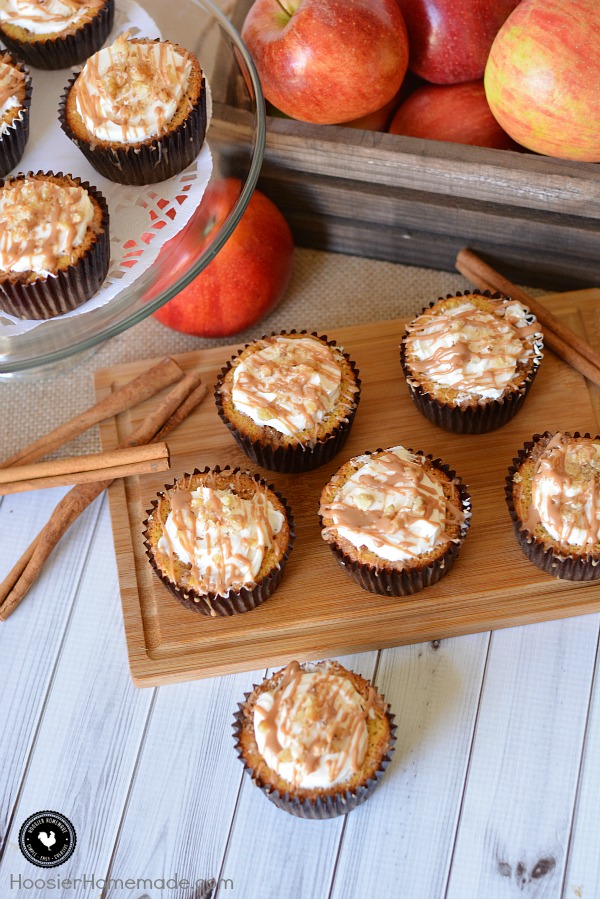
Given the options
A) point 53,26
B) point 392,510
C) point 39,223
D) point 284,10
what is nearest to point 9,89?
point 53,26

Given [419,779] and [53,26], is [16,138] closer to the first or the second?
[53,26]

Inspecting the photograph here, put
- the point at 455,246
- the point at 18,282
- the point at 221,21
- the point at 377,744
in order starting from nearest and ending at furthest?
the point at 377,744 < the point at 18,282 < the point at 221,21 < the point at 455,246

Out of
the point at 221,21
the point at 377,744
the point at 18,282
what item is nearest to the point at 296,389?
the point at 18,282

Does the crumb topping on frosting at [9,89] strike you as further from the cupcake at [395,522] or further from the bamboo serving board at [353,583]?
the cupcake at [395,522]

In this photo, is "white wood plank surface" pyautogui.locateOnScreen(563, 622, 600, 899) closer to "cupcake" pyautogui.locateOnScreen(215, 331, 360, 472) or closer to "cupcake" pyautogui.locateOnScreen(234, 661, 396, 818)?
"cupcake" pyautogui.locateOnScreen(234, 661, 396, 818)

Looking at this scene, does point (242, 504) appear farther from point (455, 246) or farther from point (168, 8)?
point (168, 8)

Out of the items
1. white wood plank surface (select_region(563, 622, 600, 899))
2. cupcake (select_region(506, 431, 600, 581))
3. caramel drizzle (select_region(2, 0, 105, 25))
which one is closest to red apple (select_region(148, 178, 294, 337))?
caramel drizzle (select_region(2, 0, 105, 25))
